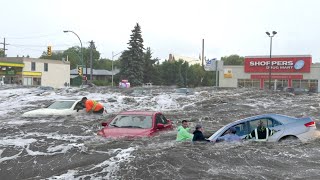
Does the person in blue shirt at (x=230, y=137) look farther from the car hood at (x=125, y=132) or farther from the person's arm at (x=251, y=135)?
the car hood at (x=125, y=132)

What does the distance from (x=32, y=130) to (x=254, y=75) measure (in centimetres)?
6028

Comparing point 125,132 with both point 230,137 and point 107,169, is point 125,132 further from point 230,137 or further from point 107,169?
point 107,169

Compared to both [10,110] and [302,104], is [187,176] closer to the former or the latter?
[10,110]

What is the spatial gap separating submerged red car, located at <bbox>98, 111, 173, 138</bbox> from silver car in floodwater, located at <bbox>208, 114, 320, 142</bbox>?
6.02ft

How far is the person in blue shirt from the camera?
11.3m

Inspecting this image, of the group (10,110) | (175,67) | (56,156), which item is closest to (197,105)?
(10,110)

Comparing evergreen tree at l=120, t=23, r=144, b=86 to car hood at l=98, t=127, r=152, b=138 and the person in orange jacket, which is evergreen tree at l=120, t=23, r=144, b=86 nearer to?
the person in orange jacket

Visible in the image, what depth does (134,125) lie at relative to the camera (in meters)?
Answer: 12.9

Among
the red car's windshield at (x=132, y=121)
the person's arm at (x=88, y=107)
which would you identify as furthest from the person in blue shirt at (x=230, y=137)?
the person's arm at (x=88, y=107)

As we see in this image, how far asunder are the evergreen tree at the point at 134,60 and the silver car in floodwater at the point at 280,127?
60.7 meters

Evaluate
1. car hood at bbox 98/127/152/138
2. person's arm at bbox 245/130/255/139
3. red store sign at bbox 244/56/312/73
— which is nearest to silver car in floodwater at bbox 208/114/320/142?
person's arm at bbox 245/130/255/139

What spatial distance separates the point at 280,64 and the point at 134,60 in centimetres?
2266

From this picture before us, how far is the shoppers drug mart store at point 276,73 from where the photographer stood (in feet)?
229

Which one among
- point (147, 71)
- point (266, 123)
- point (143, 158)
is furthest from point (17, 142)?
point (147, 71)
